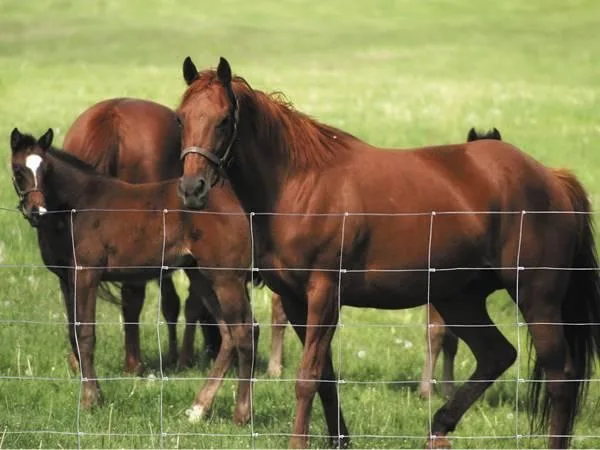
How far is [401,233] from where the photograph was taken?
8.83m

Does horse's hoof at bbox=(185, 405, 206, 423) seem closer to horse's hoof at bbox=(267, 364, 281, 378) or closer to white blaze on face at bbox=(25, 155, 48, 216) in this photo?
horse's hoof at bbox=(267, 364, 281, 378)

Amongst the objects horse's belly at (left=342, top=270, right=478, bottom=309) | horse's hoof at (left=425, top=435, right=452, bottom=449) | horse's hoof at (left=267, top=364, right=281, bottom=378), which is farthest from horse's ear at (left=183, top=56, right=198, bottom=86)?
horse's hoof at (left=267, top=364, right=281, bottom=378)

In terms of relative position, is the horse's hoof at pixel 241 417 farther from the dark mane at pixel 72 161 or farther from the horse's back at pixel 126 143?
the horse's back at pixel 126 143

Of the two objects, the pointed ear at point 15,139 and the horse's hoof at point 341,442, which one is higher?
the pointed ear at point 15,139

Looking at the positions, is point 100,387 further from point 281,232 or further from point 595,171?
point 595,171

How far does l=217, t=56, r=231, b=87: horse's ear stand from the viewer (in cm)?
829

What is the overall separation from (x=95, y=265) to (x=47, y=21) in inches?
1152

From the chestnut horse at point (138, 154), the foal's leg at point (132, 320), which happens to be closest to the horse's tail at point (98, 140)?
the chestnut horse at point (138, 154)

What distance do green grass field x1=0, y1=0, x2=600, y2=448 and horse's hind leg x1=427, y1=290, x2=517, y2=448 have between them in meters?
0.34

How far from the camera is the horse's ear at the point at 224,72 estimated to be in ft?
27.2

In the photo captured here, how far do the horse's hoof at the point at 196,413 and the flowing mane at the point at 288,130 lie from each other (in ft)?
6.13

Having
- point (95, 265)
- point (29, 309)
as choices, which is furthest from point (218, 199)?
point (29, 309)

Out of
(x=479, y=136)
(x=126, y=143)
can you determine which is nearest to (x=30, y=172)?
(x=126, y=143)

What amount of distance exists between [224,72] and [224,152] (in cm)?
43
